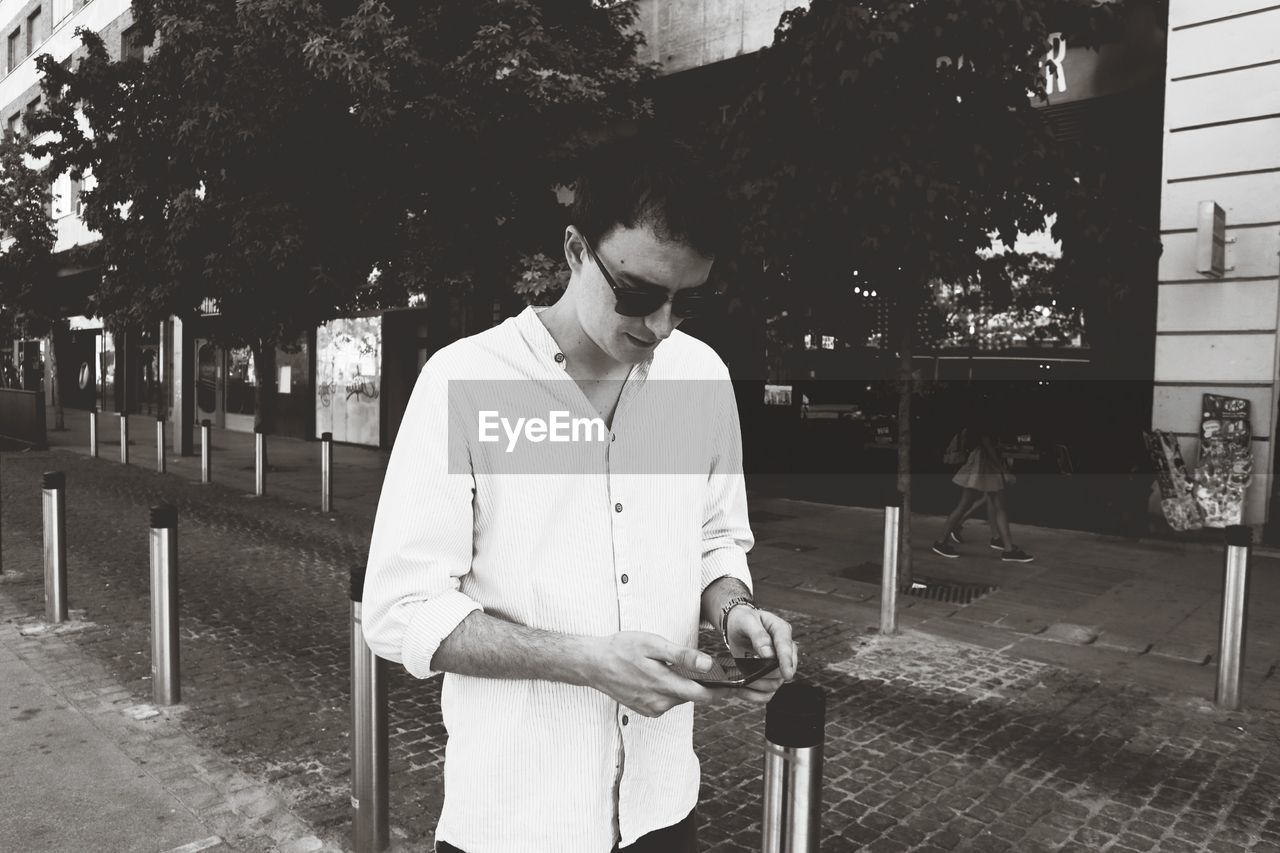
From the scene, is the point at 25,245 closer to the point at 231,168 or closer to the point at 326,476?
the point at 231,168

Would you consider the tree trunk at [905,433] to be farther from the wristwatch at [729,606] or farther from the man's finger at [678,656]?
the man's finger at [678,656]

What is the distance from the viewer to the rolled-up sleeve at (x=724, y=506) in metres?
1.91

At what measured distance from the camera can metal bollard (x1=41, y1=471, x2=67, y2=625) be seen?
21.4ft

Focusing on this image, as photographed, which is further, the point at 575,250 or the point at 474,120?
the point at 474,120

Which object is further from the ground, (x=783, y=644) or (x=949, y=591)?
(x=783, y=644)

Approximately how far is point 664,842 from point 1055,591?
6913mm

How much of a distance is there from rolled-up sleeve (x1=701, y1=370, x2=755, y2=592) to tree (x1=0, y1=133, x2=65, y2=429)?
945 inches

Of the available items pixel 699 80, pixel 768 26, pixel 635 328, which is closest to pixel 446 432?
pixel 635 328

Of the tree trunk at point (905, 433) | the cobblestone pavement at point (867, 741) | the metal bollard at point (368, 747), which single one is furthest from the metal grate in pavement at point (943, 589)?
the metal bollard at point (368, 747)

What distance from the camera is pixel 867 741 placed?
461 cm

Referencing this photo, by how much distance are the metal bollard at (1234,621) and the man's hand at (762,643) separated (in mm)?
4505

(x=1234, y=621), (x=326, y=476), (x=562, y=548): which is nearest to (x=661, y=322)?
(x=562, y=548)

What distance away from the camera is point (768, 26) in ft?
40.6

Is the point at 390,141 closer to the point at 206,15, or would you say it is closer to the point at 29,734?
the point at 206,15
